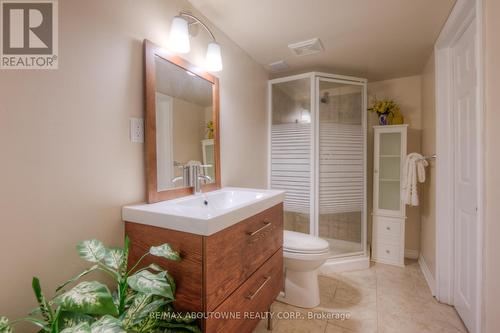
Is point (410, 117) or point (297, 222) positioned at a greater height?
point (410, 117)

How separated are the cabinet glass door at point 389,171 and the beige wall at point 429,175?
257mm

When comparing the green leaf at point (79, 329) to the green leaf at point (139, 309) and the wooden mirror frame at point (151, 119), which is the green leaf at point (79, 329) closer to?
the green leaf at point (139, 309)

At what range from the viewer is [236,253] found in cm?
106

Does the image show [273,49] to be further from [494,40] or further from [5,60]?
[5,60]

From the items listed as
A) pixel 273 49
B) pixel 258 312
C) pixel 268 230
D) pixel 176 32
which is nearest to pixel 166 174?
pixel 268 230

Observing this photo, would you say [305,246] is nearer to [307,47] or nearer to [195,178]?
[195,178]

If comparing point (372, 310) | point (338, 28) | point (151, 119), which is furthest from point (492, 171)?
point (151, 119)

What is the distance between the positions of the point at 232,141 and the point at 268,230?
929 millimetres

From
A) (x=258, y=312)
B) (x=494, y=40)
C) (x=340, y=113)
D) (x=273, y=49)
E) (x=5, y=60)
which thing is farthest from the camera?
(x=340, y=113)

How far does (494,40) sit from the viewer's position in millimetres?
1128

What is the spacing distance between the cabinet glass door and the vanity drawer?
74.5 inches

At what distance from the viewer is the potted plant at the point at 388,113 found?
2.65 metres

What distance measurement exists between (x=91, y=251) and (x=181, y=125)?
910 millimetres

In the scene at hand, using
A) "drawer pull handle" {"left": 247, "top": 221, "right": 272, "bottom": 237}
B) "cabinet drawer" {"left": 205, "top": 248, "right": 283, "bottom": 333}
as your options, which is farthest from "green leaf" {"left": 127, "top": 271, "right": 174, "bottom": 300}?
"drawer pull handle" {"left": 247, "top": 221, "right": 272, "bottom": 237}
